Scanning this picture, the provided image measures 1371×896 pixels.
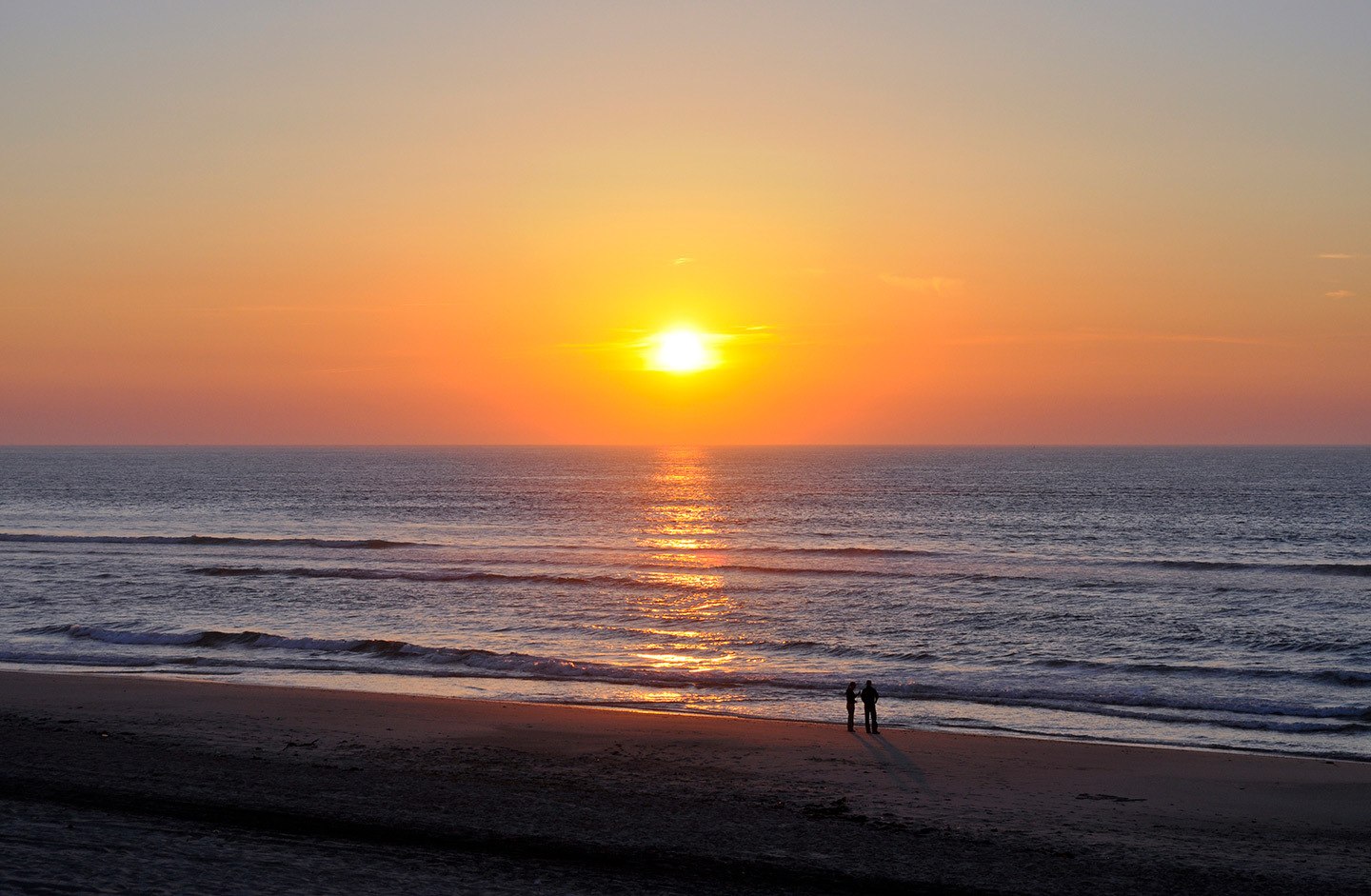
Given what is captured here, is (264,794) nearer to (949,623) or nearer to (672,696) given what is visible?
(672,696)

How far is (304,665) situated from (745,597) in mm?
18977

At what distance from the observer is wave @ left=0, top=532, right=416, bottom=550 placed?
65.2 metres

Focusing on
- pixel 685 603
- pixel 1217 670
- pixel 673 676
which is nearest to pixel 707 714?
pixel 673 676

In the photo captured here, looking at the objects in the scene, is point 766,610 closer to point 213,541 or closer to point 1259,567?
point 1259,567

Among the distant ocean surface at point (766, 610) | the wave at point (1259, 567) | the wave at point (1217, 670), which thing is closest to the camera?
the distant ocean surface at point (766, 610)

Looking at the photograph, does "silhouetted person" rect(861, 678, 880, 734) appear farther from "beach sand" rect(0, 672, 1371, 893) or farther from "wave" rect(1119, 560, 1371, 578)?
"wave" rect(1119, 560, 1371, 578)

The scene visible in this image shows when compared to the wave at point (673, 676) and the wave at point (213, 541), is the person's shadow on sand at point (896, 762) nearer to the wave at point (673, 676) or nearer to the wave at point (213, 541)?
the wave at point (673, 676)

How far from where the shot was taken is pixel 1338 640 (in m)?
33.6

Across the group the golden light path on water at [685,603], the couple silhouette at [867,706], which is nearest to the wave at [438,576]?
the golden light path on water at [685,603]

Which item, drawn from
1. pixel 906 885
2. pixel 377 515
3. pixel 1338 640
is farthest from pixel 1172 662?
pixel 377 515

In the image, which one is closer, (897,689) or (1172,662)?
(897,689)

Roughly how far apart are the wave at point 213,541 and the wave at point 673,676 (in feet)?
92.5

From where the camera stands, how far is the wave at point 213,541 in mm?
65250

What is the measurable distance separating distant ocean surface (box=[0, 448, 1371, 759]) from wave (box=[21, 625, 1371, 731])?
116 millimetres
